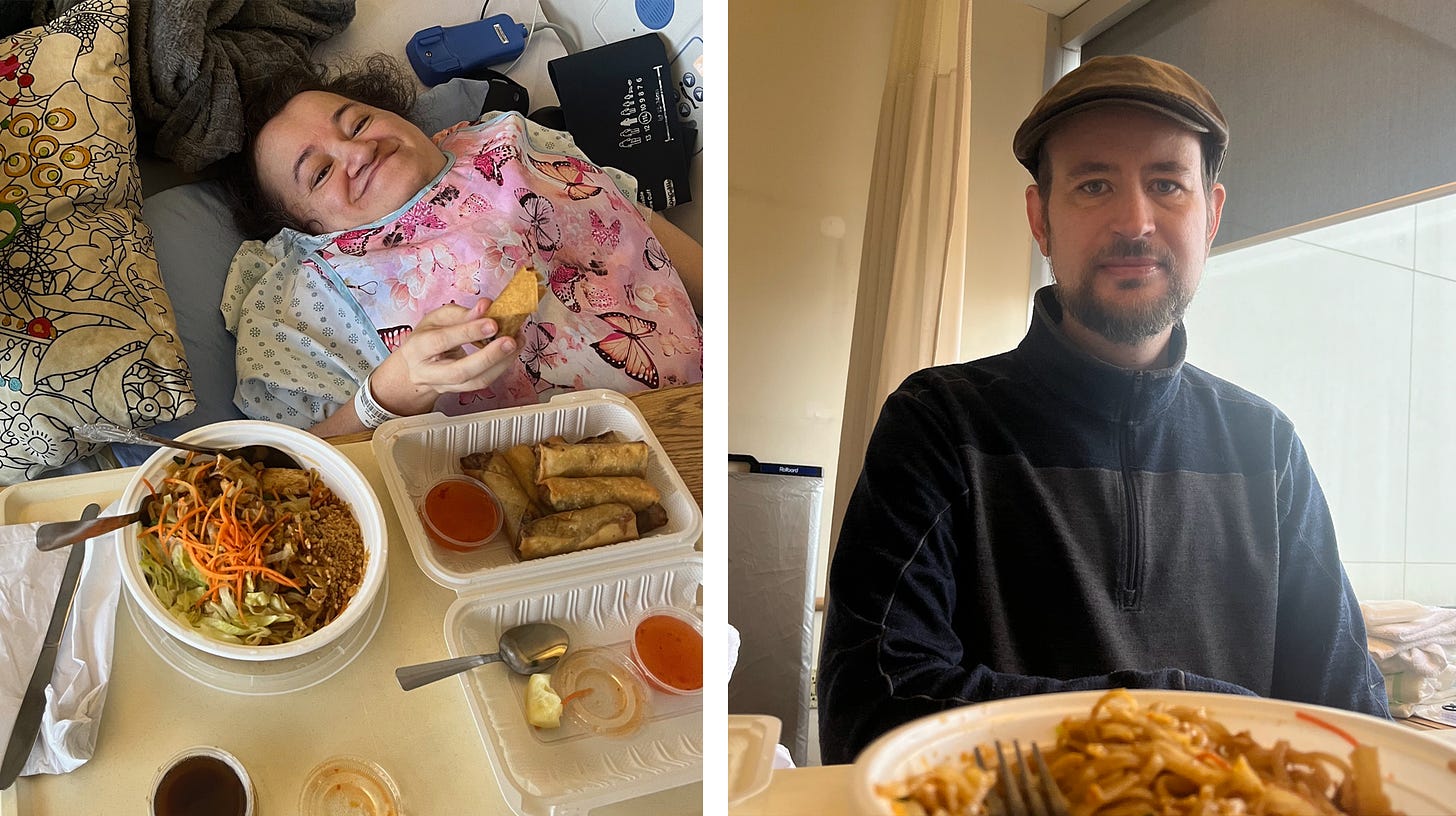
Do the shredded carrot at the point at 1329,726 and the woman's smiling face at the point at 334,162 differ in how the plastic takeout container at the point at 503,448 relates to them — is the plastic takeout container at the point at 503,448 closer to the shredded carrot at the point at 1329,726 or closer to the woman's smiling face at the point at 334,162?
the woman's smiling face at the point at 334,162

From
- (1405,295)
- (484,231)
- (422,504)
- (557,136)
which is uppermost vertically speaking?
(557,136)

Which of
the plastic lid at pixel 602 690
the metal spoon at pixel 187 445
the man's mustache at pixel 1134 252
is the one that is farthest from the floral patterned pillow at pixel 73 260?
the man's mustache at pixel 1134 252

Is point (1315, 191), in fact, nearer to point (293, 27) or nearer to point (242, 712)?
point (242, 712)

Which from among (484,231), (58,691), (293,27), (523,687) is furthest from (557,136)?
(58,691)

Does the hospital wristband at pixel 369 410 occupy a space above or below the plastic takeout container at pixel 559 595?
above

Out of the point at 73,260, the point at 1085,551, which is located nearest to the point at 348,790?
the point at 73,260

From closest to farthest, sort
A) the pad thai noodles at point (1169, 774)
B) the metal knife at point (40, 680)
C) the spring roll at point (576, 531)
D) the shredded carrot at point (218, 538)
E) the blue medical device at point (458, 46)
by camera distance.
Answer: the pad thai noodles at point (1169, 774), the metal knife at point (40, 680), the shredded carrot at point (218, 538), the spring roll at point (576, 531), the blue medical device at point (458, 46)
